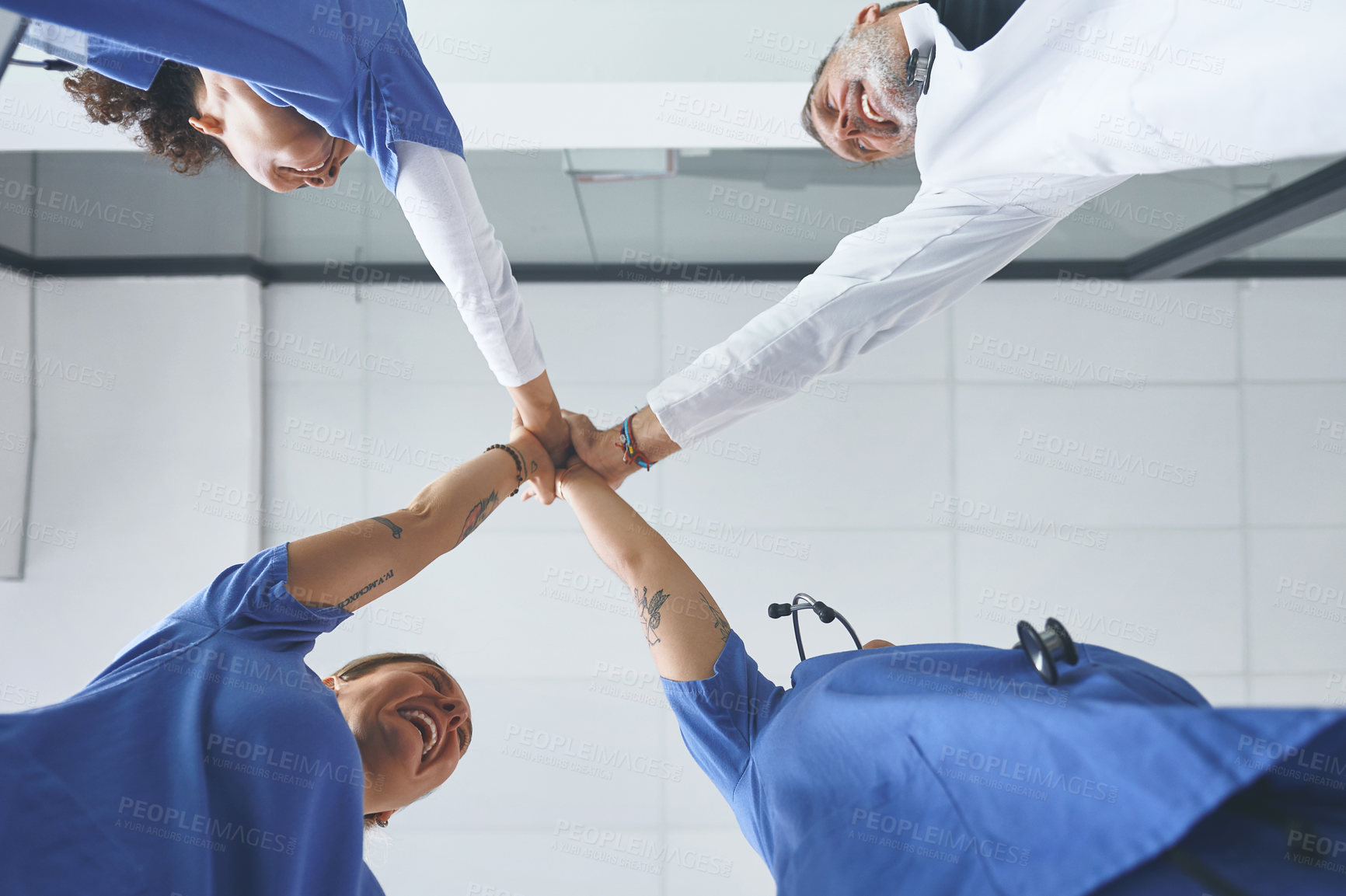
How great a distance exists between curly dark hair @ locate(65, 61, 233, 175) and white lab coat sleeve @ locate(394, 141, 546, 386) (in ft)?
1.13

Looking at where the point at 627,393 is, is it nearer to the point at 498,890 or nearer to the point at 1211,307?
the point at 498,890

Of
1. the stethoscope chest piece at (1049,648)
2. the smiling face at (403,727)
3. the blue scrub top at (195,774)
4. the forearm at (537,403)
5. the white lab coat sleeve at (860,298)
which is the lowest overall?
the smiling face at (403,727)

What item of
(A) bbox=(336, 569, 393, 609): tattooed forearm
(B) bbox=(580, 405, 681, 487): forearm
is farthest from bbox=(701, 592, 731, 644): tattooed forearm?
(A) bbox=(336, 569, 393, 609): tattooed forearm

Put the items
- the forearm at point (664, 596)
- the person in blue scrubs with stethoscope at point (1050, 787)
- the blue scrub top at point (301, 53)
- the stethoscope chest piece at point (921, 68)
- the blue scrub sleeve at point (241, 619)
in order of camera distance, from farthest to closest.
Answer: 1. the stethoscope chest piece at point (921, 68)
2. the forearm at point (664, 596)
3. the blue scrub sleeve at point (241, 619)
4. the blue scrub top at point (301, 53)
5. the person in blue scrubs with stethoscope at point (1050, 787)

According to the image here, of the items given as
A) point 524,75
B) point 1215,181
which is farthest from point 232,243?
point 1215,181

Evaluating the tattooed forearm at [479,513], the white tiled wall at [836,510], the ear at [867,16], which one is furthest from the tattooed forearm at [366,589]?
the white tiled wall at [836,510]

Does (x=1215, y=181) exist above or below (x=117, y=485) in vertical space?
above

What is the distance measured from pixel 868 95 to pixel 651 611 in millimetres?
1283

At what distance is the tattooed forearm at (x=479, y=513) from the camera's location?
1.52 meters

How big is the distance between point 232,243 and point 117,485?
3.64ft

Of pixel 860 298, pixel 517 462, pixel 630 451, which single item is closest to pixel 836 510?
pixel 630 451

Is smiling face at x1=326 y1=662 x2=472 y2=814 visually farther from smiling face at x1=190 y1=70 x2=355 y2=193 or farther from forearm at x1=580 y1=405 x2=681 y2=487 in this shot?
smiling face at x1=190 y1=70 x2=355 y2=193

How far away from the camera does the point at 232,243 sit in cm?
283

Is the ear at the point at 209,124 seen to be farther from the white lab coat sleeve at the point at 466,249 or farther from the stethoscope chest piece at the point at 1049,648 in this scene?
the stethoscope chest piece at the point at 1049,648
